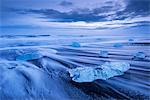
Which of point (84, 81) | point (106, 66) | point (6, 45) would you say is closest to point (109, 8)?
point (106, 66)

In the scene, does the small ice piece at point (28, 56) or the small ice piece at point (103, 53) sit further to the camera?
the small ice piece at point (103, 53)

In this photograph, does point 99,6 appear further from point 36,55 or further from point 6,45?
point 6,45

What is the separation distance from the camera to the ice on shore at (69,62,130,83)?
2172 mm

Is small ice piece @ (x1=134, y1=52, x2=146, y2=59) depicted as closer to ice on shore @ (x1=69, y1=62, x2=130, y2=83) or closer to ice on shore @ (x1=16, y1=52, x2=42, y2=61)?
ice on shore @ (x1=69, y1=62, x2=130, y2=83)

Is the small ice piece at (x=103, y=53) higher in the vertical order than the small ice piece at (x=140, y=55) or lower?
higher

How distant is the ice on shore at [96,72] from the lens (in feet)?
7.13

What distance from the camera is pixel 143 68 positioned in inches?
90.1

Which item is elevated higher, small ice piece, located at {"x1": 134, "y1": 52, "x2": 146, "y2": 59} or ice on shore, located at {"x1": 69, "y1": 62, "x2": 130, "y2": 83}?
small ice piece, located at {"x1": 134, "y1": 52, "x2": 146, "y2": 59}

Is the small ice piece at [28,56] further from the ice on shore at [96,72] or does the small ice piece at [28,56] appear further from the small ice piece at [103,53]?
the small ice piece at [103,53]

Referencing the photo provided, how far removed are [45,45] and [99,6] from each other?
54 cm

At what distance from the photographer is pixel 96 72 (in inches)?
86.6

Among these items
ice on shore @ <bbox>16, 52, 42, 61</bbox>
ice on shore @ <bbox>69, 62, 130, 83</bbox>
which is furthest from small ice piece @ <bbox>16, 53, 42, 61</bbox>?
ice on shore @ <bbox>69, 62, 130, 83</bbox>

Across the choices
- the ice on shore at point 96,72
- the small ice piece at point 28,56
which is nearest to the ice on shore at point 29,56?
the small ice piece at point 28,56

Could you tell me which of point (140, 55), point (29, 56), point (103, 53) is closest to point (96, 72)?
point (103, 53)
